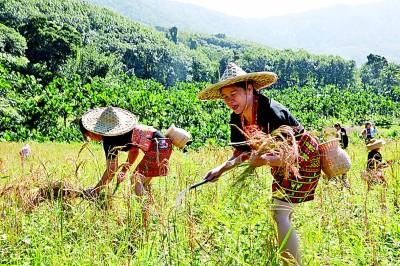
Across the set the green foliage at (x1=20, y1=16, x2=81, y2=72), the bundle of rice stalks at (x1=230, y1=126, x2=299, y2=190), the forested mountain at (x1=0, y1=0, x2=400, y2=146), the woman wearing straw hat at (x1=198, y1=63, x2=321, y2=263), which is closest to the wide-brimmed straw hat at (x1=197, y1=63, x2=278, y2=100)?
the woman wearing straw hat at (x1=198, y1=63, x2=321, y2=263)

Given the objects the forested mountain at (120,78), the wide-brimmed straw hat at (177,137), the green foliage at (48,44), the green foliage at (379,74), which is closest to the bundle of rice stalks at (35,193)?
the wide-brimmed straw hat at (177,137)

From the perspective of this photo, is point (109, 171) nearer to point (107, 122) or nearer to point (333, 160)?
point (107, 122)

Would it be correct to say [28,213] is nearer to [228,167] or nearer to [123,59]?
[228,167]

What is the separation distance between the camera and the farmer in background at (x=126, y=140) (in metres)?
3.34

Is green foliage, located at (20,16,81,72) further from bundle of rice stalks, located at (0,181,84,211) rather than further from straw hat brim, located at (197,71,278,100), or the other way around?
straw hat brim, located at (197,71,278,100)

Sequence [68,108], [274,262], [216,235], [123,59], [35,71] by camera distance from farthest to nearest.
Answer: [123,59]
[35,71]
[68,108]
[216,235]
[274,262]

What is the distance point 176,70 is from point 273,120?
253ft

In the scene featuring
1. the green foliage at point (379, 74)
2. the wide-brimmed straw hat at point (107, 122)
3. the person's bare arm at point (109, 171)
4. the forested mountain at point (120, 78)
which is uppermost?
the wide-brimmed straw hat at point (107, 122)

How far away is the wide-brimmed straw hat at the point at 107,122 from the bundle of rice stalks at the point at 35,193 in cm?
53

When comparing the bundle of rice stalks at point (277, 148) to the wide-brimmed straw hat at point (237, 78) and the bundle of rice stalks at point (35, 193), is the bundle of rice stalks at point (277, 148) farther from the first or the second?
the bundle of rice stalks at point (35, 193)

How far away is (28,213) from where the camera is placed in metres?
3.20

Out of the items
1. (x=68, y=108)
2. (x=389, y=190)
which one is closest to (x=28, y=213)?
(x=389, y=190)

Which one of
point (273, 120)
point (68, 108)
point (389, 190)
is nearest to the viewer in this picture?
point (273, 120)

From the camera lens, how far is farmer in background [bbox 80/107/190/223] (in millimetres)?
3342
